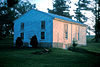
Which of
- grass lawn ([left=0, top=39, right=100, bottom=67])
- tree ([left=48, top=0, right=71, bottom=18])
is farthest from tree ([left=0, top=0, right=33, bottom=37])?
grass lawn ([left=0, top=39, right=100, bottom=67])

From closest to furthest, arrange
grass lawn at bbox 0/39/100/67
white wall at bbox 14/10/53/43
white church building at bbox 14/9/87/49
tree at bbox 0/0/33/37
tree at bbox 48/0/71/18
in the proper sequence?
grass lawn at bbox 0/39/100/67
white church building at bbox 14/9/87/49
white wall at bbox 14/10/53/43
tree at bbox 0/0/33/37
tree at bbox 48/0/71/18

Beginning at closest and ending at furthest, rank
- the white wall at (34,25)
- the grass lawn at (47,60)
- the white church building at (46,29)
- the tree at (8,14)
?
1. the grass lawn at (47,60)
2. the white church building at (46,29)
3. the white wall at (34,25)
4. the tree at (8,14)

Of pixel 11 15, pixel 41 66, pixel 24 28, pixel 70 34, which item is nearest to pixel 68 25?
pixel 70 34

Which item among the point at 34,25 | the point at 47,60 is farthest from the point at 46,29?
the point at 47,60

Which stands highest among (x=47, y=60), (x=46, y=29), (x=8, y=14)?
(x=8, y=14)

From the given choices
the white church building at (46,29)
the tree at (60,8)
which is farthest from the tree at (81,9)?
the white church building at (46,29)

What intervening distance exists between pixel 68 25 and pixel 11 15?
108 feet

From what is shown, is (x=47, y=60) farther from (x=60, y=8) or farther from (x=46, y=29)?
(x=60, y=8)

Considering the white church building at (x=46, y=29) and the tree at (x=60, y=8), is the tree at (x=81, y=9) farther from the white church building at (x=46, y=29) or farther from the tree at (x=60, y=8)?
the white church building at (x=46, y=29)

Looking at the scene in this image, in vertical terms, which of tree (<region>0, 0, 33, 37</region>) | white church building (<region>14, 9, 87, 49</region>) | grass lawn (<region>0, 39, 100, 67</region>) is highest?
tree (<region>0, 0, 33, 37</region>)

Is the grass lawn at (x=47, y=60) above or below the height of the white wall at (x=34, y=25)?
below

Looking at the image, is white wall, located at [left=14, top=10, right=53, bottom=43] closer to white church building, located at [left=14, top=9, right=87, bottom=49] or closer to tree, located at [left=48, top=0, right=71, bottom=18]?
white church building, located at [left=14, top=9, right=87, bottom=49]

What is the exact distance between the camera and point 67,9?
6681cm

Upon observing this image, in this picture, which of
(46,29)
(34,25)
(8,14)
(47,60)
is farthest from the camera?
(8,14)
